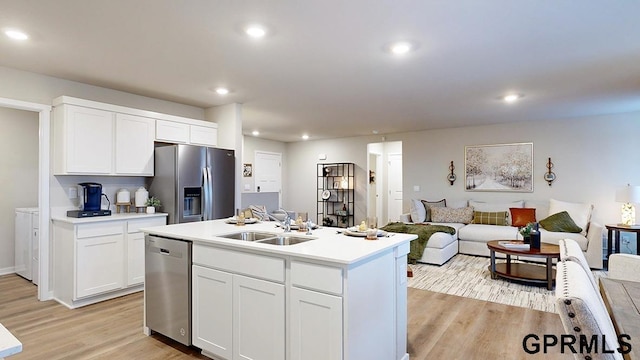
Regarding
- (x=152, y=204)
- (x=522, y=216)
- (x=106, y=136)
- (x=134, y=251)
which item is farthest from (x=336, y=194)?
(x=106, y=136)

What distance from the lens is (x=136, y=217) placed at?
380 cm

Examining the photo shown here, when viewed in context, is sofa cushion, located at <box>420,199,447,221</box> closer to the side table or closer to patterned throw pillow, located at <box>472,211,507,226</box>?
patterned throw pillow, located at <box>472,211,507,226</box>

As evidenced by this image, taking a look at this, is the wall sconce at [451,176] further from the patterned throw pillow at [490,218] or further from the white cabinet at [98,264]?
the white cabinet at [98,264]

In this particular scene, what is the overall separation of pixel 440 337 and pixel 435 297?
0.99 metres

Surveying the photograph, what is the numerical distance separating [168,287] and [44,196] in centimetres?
209

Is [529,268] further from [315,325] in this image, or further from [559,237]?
[315,325]

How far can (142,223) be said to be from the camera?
3887 millimetres

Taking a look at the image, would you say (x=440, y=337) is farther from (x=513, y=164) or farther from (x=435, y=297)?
(x=513, y=164)

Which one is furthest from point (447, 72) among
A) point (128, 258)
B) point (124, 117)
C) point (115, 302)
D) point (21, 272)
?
point (21, 272)

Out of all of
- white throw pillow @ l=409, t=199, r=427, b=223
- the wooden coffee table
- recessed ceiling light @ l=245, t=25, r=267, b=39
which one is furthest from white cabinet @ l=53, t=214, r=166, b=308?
white throw pillow @ l=409, t=199, r=427, b=223

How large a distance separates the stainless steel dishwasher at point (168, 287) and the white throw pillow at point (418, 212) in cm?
488

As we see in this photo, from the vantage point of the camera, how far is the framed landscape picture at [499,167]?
247 inches

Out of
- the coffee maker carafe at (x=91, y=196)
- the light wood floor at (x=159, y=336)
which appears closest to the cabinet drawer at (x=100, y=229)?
the coffee maker carafe at (x=91, y=196)

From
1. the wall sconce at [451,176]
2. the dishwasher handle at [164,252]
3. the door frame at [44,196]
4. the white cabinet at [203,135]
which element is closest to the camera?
the dishwasher handle at [164,252]
